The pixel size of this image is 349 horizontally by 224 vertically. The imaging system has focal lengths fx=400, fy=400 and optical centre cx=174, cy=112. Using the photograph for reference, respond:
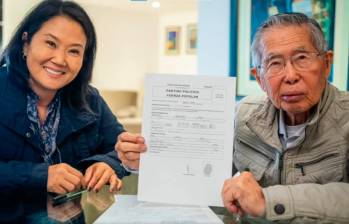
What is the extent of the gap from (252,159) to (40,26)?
0.83m

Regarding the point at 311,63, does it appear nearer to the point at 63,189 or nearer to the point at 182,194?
the point at 182,194

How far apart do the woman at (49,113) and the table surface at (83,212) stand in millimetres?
84

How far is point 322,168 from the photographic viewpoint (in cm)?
102

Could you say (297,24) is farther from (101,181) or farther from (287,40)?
(101,181)

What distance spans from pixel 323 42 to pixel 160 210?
603 mm

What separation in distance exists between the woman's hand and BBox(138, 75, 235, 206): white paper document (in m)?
0.28

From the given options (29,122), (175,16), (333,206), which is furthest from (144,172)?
(175,16)

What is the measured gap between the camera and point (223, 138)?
946mm

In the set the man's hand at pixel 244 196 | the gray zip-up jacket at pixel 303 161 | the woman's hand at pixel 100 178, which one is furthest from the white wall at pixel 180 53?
the man's hand at pixel 244 196

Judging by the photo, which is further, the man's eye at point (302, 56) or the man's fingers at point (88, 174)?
the man's fingers at point (88, 174)

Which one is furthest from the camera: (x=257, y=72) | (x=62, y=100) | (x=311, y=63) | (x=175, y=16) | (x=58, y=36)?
(x=175, y=16)

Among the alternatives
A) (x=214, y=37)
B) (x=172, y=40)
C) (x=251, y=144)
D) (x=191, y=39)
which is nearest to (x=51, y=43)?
(x=251, y=144)

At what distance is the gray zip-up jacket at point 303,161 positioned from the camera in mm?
893

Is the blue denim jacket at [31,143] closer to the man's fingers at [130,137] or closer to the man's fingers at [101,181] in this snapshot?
the man's fingers at [101,181]
